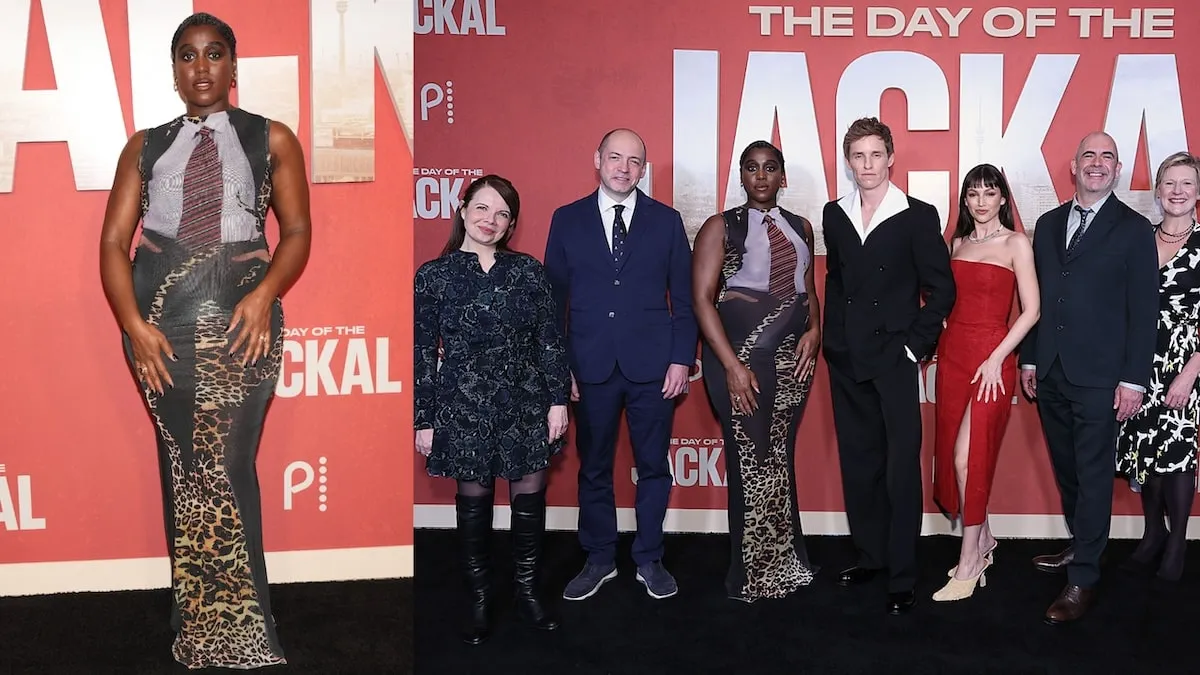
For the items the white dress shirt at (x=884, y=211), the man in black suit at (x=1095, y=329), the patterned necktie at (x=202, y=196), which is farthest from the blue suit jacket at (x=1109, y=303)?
the patterned necktie at (x=202, y=196)

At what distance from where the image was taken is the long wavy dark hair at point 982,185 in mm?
4148

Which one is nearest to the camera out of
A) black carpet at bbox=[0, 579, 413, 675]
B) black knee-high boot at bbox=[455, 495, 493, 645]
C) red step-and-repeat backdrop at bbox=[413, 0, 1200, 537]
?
black carpet at bbox=[0, 579, 413, 675]

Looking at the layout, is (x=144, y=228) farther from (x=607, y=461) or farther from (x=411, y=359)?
(x=607, y=461)

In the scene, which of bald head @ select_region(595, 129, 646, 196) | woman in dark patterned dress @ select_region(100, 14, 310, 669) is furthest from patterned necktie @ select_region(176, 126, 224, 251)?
bald head @ select_region(595, 129, 646, 196)

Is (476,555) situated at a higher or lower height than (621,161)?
lower

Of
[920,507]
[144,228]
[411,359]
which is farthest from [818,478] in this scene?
[144,228]

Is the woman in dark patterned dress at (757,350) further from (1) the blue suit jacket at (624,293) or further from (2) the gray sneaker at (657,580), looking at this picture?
(2) the gray sneaker at (657,580)

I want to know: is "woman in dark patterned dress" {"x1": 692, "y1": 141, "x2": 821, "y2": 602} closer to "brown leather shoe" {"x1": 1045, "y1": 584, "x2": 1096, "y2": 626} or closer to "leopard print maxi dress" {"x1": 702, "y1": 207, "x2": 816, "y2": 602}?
"leopard print maxi dress" {"x1": 702, "y1": 207, "x2": 816, "y2": 602}

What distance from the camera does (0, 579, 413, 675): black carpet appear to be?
3.18 meters

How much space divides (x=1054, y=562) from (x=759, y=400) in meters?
1.69

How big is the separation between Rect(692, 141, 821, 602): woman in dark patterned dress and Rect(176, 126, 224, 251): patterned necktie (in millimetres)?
1902

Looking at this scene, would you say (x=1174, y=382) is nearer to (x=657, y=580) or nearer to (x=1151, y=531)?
(x=1151, y=531)

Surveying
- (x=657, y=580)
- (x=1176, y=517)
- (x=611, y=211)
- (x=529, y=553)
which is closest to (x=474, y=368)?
(x=529, y=553)

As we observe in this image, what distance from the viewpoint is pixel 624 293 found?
404 centimetres
